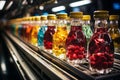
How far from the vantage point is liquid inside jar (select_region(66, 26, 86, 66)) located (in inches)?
48.8

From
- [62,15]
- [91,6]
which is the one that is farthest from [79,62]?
[91,6]

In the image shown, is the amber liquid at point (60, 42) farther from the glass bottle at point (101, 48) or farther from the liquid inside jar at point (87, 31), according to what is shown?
the glass bottle at point (101, 48)

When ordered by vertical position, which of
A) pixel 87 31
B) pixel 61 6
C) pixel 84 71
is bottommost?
pixel 84 71

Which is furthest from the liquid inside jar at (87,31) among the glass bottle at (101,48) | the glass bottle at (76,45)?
the glass bottle at (101,48)

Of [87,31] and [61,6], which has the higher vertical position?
[61,6]

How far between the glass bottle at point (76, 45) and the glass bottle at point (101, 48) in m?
0.17

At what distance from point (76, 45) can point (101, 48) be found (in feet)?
0.83

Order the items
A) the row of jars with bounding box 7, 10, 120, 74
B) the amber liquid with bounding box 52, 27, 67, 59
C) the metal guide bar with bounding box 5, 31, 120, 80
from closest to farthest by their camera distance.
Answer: the metal guide bar with bounding box 5, 31, 120, 80
the row of jars with bounding box 7, 10, 120, 74
the amber liquid with bounding box 52, 27, 67, 59

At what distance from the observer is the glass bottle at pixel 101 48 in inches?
38.9

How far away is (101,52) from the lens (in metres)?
1.01

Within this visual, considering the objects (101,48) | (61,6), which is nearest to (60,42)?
(101,48)

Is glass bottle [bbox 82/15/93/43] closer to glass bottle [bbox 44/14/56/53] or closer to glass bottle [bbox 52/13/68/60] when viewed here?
glass bottle [bbox 52/13/68/60]

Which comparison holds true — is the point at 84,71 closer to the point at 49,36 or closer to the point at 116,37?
the point at 116,37

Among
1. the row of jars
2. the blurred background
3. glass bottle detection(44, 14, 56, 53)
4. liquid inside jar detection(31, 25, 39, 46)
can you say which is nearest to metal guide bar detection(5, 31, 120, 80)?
the row of jars
